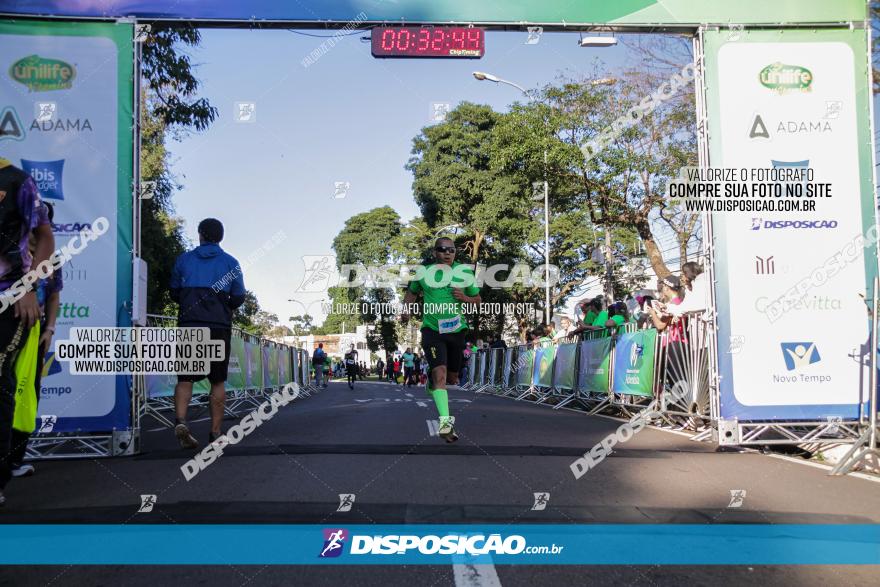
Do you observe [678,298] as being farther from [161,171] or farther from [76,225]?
[161,171]

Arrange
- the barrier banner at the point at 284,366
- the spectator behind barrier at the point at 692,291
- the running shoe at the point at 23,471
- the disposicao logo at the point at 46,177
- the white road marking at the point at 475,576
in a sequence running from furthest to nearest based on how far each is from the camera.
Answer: the barrier banner at the point at 284,366 < the spectator behind barrier at the point at 692,291 < the disposicao logo at the point at 46,177 < the running shoe at the point at 23,471 < the white road marking at the point at 475,576

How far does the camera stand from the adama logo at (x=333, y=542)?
3.35m

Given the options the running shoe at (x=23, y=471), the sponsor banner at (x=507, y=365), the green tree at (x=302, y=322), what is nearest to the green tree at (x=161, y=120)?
the running shoe at (x=23, y=471)

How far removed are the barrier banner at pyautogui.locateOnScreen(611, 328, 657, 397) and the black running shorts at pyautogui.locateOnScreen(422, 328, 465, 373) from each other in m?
3.60

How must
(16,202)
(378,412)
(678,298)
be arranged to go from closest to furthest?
(16,202) < (678,298) < (378,412)

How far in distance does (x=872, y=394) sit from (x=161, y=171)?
74.3 ft

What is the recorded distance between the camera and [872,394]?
20.9 ft

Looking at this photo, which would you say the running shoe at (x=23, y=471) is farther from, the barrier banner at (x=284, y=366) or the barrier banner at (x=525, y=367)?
the barrier banner at (x=525, y=367)

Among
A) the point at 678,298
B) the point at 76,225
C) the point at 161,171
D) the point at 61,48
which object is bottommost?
the point at 678,298

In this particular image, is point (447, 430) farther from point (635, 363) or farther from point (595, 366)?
point (595, 366)

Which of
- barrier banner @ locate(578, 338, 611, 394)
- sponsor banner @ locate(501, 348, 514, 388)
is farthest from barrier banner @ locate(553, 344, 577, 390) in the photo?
sponsor banner @ locate(501, 348, 514, 388)

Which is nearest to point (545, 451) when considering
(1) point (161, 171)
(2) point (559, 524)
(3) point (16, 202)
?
(2) point (559, 524)

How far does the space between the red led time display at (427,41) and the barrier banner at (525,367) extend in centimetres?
1119

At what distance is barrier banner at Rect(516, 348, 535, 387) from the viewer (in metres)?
19.0
